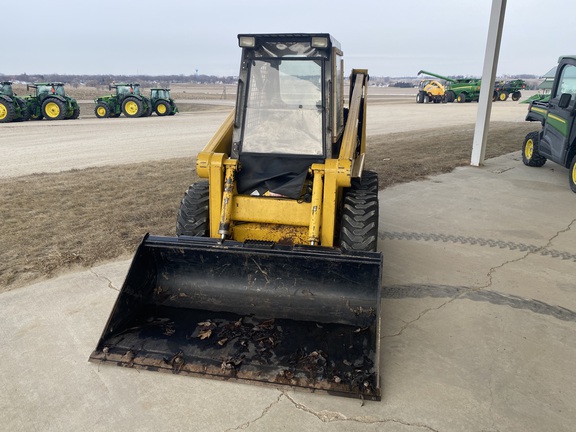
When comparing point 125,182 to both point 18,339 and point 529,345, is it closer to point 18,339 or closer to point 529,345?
point 18,339

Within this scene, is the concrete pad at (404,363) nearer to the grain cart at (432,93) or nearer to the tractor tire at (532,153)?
the tractor tire at (532,153)

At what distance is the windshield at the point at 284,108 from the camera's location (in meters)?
4.27

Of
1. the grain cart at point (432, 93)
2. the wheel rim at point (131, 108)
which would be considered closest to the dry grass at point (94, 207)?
the wheel rim at point (131, 108)

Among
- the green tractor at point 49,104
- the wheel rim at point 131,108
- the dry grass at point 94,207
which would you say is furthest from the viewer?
the wheel rim at point 131,108

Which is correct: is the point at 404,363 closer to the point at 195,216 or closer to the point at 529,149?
the point at 195,216

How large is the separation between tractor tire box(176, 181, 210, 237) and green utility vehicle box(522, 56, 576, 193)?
6.94 meters

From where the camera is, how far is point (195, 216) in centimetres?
432

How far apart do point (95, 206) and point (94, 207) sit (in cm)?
6

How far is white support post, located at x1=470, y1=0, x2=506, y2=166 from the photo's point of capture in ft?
30.7

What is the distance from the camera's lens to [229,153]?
4836 millimetres

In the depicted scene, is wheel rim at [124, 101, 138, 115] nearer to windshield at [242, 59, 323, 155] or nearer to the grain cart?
windshield at [242, 59, 323, 155]

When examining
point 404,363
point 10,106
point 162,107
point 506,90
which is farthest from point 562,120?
point 506,90

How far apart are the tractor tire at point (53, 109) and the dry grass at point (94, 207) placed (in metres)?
13.4

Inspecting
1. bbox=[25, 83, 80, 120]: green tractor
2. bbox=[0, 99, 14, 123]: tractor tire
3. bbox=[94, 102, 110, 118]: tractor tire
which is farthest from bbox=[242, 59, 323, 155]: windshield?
bbox=[94, 102, 110, 118]: tractor tire
